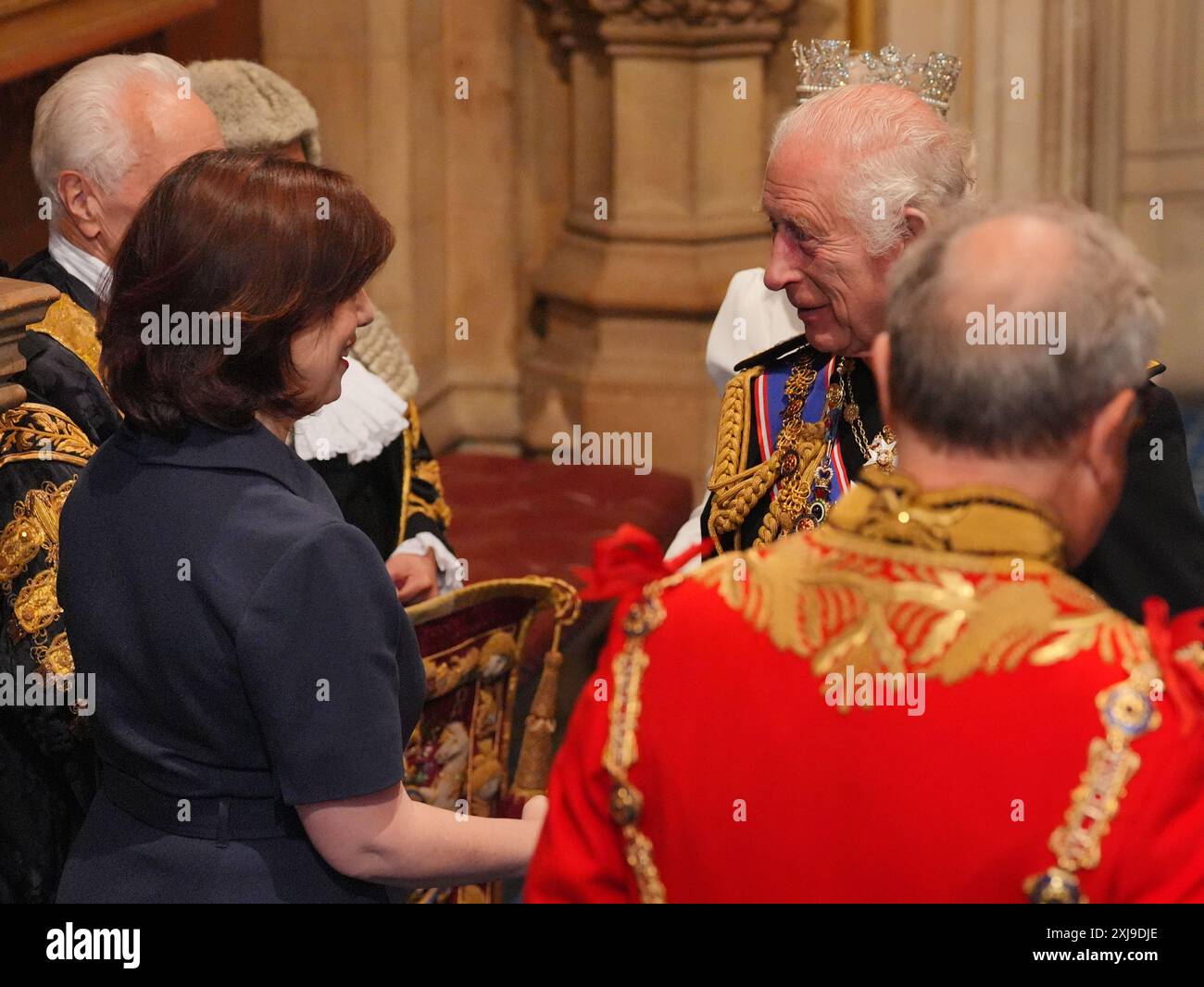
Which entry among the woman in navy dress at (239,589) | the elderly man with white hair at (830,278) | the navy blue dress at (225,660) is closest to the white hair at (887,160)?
the elderly man with white hair at (830,278)

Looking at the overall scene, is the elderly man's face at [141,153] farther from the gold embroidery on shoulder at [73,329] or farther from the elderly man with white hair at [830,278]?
the elderly man with white hair at [830,278]

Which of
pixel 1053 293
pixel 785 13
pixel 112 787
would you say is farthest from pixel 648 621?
pixel 785 13

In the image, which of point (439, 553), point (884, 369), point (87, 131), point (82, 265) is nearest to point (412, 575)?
point (439, 553)

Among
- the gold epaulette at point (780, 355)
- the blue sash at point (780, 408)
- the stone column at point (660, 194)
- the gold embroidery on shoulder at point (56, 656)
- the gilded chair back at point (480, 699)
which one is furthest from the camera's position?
the stone column at point (660, 194)

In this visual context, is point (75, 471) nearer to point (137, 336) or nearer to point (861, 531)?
point (137, 336)

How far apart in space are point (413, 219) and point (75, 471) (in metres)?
3.60

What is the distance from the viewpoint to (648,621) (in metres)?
1.55

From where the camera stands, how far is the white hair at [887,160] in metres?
2.54

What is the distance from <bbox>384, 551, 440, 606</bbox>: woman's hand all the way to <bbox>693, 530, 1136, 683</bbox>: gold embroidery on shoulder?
1.89 meters

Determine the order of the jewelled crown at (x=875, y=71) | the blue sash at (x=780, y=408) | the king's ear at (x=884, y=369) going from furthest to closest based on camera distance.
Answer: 1. the jewelled crown at (x=875, y=71)
2. the blue sash at (x=780, y=408)
3. the king's ear at (x=884, y=369)

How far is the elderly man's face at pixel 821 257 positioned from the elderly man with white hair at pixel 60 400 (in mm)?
948

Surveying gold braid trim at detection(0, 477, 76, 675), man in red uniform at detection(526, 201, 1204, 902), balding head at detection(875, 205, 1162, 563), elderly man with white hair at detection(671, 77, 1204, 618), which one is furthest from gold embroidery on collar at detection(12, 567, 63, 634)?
balding head at detection(875, 205, 1162, 563)

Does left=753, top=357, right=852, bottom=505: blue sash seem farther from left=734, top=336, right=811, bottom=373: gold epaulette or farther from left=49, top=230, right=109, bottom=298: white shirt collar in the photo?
left=49, top=230, right=109, bottom=298: white shirt collar

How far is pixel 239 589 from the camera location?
189 centimetres
